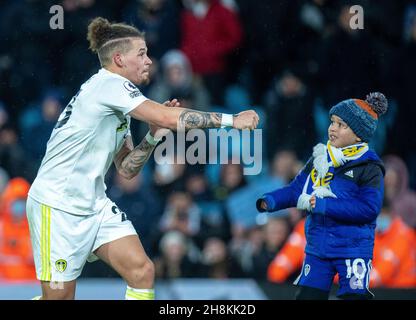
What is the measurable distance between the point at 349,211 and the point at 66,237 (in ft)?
5.01

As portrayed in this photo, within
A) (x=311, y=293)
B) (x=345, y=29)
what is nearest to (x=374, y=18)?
(x=345, y=29)

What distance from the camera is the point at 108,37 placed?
6.06m

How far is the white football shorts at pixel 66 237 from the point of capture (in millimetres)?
5879

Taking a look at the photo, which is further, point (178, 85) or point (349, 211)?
point (178, 85)

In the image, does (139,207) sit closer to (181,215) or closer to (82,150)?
(181,215)

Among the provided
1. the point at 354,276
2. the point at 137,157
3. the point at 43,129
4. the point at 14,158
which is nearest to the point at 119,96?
the point at 137,157

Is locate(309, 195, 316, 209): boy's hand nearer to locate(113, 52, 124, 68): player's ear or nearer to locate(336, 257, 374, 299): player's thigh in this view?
locate(336, 257, 374, 299): player's thigh

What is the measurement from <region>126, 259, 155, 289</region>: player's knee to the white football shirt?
40 centimetres

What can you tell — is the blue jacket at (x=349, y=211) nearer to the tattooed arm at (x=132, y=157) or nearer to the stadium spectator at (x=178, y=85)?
the tattooed arm at (x=132, y=157)

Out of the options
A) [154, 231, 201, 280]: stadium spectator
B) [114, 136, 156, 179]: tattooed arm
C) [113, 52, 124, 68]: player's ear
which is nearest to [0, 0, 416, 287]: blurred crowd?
[154, 231, 201, 280]: stadium spectator

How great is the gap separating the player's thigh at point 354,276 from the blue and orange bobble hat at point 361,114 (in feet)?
2.22

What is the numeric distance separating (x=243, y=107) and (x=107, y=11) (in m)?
1.51

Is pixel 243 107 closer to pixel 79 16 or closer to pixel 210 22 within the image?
pixel 210 22

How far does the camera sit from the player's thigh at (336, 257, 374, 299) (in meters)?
5.88
